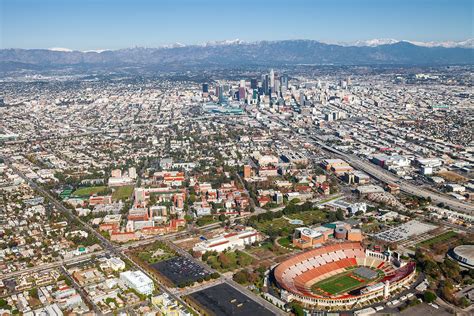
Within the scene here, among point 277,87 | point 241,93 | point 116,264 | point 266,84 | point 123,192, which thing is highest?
point 266,84

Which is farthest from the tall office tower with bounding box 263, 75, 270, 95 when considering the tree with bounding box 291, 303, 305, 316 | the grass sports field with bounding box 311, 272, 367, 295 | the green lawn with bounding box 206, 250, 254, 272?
the tree with bounding box 291, 303, 305, 316

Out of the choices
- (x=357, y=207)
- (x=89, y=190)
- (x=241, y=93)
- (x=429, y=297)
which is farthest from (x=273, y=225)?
(x=241, y=93)

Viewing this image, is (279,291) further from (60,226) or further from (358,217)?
(60,226)

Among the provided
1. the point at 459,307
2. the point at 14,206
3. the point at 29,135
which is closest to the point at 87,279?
the point at 14,206

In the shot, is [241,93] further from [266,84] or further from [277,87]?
[277,87]

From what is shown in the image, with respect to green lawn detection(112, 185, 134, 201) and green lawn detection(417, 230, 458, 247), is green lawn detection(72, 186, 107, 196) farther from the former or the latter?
green lawn detection(417, 230, 458, 247)

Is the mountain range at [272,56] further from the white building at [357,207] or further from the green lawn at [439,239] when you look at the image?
the green lawn at [439,239]
